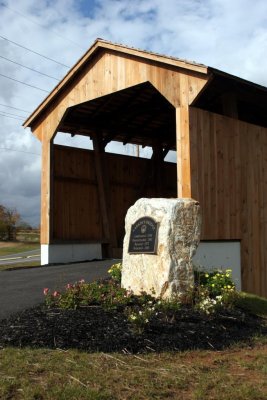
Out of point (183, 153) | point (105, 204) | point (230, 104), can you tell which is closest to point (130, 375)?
point (183, 153)

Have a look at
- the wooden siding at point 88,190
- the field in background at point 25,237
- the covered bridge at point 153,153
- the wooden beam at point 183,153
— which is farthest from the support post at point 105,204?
the field in background at point 25,237

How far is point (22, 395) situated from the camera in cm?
446

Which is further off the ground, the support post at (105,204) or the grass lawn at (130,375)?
the support post at (105,204)

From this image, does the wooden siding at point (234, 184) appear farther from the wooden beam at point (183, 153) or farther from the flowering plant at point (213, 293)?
the flowering plant at point (213, 293)

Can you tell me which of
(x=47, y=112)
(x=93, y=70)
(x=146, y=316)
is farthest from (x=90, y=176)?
(x=146, y=316)

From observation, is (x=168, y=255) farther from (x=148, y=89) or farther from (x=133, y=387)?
(x=148, y=89)

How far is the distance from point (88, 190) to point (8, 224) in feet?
118

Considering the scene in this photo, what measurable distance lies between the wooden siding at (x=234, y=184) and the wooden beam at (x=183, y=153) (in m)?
0.12

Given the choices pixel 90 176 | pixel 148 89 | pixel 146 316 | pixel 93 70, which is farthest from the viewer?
pixel 90 176

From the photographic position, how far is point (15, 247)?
149ft

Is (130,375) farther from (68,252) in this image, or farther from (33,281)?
(68,252)

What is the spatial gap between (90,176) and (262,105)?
6.00 m

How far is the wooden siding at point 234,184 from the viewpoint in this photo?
11203mm

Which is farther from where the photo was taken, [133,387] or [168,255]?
[168,255]
